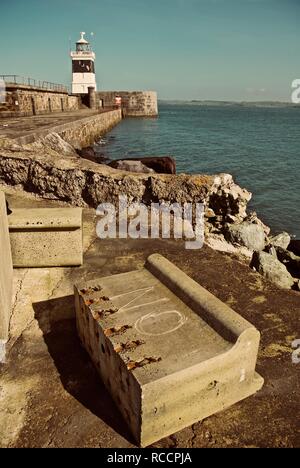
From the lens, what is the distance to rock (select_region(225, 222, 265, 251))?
6629 mm

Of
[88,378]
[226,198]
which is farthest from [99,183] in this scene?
[88,378]

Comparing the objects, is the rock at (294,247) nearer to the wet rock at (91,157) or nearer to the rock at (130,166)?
the rock at (130,166)

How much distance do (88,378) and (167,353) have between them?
899 millimetres

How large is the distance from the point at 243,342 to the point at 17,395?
5.50ft

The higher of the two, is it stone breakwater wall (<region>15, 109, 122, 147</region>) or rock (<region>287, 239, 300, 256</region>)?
stone breakwater wall (<region>15, 109, 122, 147</region>)

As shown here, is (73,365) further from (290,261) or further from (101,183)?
(290,261)

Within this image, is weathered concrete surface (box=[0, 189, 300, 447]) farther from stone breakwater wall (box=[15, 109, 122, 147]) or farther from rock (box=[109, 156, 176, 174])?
rock (box=[109, 156, 176, 174])

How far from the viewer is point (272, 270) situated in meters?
5.32

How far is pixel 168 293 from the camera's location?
8.87ft

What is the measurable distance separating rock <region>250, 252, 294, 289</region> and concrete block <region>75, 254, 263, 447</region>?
2905mm

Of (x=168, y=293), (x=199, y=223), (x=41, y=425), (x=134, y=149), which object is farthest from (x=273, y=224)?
(x=134, y=149)

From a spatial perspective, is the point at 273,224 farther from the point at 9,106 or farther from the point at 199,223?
the point at 9,106

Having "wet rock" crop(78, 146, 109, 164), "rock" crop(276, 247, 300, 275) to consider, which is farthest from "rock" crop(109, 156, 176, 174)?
"rock" crop(276, 247, 300, 275)
